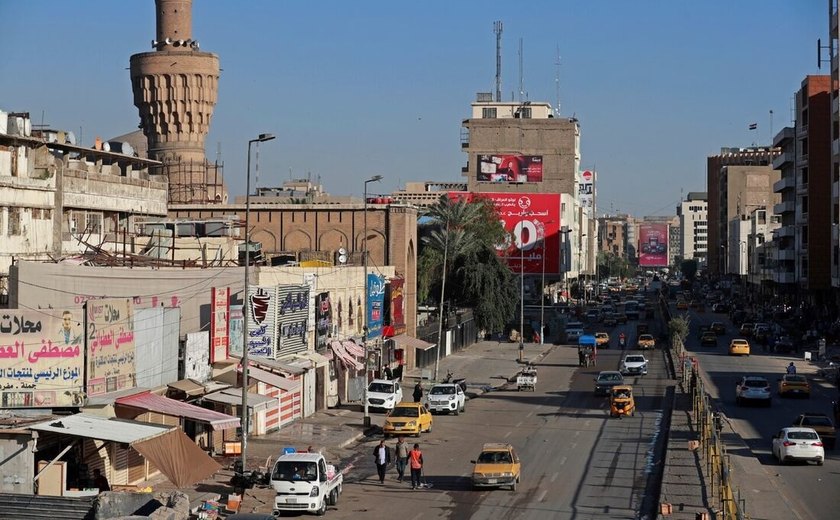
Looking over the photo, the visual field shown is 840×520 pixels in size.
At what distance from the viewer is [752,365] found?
229ft

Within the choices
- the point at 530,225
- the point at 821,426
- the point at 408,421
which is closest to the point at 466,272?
the point at 408,421

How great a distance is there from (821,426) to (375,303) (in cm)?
2440

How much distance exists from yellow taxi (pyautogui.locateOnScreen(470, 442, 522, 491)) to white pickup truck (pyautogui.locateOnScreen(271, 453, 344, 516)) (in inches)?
150

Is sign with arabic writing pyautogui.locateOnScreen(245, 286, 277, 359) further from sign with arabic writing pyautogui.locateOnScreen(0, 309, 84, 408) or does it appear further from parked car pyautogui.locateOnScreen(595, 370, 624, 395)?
parked car pyautogui.locateOnScreen(595, 370, 624, 395)

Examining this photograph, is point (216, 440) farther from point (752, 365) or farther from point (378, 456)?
point (752, 365)

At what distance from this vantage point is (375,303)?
58.2 m

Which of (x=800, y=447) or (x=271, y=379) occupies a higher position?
(x=271, y=379)

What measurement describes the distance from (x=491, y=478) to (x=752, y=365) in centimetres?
4279

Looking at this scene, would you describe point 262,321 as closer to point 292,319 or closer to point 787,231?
point 292,319

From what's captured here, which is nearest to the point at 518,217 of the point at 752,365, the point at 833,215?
the point at 833,215

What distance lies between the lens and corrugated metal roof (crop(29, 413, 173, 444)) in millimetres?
25656

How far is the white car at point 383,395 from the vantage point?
160 ft

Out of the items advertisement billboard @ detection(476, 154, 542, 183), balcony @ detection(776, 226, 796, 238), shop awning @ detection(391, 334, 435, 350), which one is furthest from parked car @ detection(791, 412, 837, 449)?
advertisement billboard @ detection(476, 154, 542, 183)

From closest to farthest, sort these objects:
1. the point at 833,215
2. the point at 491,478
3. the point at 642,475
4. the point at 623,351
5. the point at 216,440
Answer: the point at 491,478, the point at 642,475, the point at 216,440, the point at 623,351, the point at 833,215
